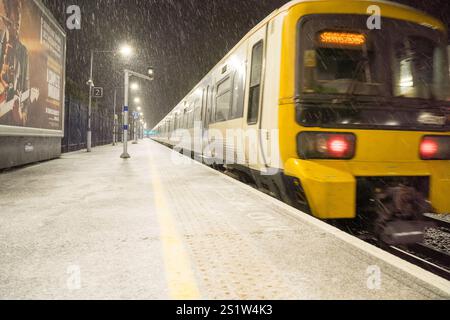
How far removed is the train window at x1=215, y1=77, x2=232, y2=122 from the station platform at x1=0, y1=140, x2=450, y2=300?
122 inches

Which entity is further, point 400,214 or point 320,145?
point 320,145

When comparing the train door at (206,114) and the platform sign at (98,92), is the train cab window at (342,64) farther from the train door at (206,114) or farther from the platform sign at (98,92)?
the platform sign at (98,92)

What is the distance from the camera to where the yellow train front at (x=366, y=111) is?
4492mm

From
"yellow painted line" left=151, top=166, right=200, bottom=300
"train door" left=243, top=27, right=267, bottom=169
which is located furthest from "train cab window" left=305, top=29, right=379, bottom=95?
"yellow painted line" left=151, top=166, right=200, bottom=300

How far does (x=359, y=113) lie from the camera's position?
4609mm

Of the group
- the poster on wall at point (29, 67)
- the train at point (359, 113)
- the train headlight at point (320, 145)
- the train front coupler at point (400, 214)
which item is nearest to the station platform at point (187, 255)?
the train at point (359, 113)

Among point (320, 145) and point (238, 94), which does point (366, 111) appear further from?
point (238, 94)

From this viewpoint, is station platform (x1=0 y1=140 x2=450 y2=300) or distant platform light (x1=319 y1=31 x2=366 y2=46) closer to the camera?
station platform (x1=0 y1=140 x2=450 y2=300)

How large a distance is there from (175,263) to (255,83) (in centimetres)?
387

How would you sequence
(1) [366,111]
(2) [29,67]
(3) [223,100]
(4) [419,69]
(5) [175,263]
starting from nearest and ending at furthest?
(5) [175,263] < (1) [366,111] < (4) [419,69] < (3) [223,100] < (2) [29,67]

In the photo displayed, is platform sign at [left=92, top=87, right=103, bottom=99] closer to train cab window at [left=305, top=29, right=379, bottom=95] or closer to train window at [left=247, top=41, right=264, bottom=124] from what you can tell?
train window at [left=247, top=41, right=264, bottom=124]

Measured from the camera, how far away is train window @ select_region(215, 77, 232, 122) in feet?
25.7

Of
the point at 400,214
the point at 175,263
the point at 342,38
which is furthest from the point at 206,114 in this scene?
the point at 175,263
